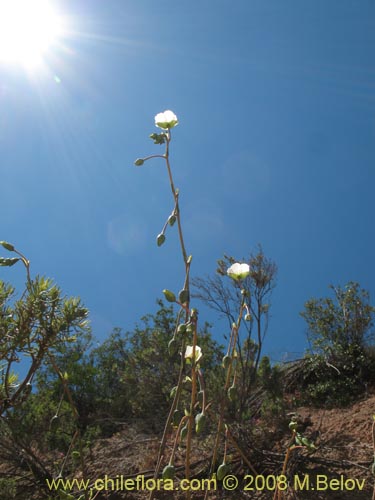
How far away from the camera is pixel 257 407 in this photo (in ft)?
12.7

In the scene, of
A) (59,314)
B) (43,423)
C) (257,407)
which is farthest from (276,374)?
(59,314)

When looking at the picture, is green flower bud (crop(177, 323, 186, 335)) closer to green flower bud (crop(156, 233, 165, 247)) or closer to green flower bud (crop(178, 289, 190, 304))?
green flower bud (crop(178, 289, 190, 304))

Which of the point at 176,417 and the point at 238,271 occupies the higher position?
the point at 238,271

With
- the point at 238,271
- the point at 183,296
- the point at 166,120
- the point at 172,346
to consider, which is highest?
the point at 166,120

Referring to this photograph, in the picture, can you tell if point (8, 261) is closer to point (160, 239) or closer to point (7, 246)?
point (7, 246)

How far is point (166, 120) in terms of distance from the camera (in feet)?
4.67

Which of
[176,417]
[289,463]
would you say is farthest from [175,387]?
[289,463]

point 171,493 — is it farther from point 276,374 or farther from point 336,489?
point 276,374

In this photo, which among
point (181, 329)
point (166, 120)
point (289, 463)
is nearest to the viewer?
point (181, 329)

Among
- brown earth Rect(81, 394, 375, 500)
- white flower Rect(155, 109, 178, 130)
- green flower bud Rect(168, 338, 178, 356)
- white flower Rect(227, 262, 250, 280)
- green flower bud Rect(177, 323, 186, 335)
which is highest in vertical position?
white flower Rect(155, 109, 178, 130)

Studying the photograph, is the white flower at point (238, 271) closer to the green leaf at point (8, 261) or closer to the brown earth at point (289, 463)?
the green leaf at point (8, 261)

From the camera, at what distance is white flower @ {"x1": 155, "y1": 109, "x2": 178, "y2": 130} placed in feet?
4.65

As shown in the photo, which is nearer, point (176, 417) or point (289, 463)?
point (176, 417)

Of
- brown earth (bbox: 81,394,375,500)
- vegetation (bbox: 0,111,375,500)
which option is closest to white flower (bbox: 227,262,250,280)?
vegetation (bbox: 0,111,375,500)
